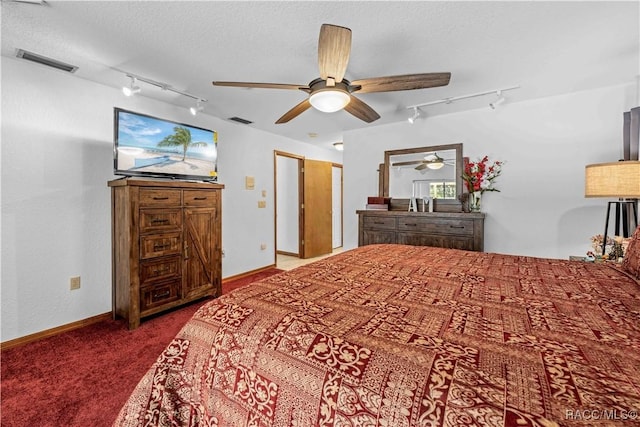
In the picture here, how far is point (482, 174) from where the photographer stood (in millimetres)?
3506

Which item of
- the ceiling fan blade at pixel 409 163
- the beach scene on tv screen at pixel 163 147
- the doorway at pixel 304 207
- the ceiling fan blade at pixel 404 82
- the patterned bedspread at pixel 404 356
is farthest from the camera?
the doorway at pixel 304 207

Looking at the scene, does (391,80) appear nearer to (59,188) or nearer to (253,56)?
(253,56)

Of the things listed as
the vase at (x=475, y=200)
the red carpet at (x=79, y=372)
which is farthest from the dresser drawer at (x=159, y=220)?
the vase at (x=475, y=200)

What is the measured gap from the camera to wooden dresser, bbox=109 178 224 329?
253 centimetres

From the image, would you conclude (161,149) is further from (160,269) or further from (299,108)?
(299,108)

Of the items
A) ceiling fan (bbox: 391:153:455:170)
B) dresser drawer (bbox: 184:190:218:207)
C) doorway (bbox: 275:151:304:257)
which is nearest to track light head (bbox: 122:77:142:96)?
dresser drawer (bbox: 184:190:218:207)

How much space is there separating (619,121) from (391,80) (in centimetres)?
268

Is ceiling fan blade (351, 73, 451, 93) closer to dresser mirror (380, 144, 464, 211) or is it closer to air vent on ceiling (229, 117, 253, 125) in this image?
dresser mirror (380, 144, 464, 211)

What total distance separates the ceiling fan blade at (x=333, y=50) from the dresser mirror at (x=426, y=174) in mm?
2475

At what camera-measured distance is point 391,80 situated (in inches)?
77.1

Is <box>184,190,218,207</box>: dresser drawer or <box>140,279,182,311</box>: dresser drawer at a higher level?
<box>184,190,218,207</box>: dresser drawer

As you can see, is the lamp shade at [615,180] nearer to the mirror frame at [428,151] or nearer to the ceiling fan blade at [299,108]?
the mirror frame at [428,151]

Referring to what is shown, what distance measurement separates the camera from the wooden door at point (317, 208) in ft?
18.2

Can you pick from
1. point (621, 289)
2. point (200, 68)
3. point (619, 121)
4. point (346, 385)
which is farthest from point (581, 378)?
point (619, 121)
